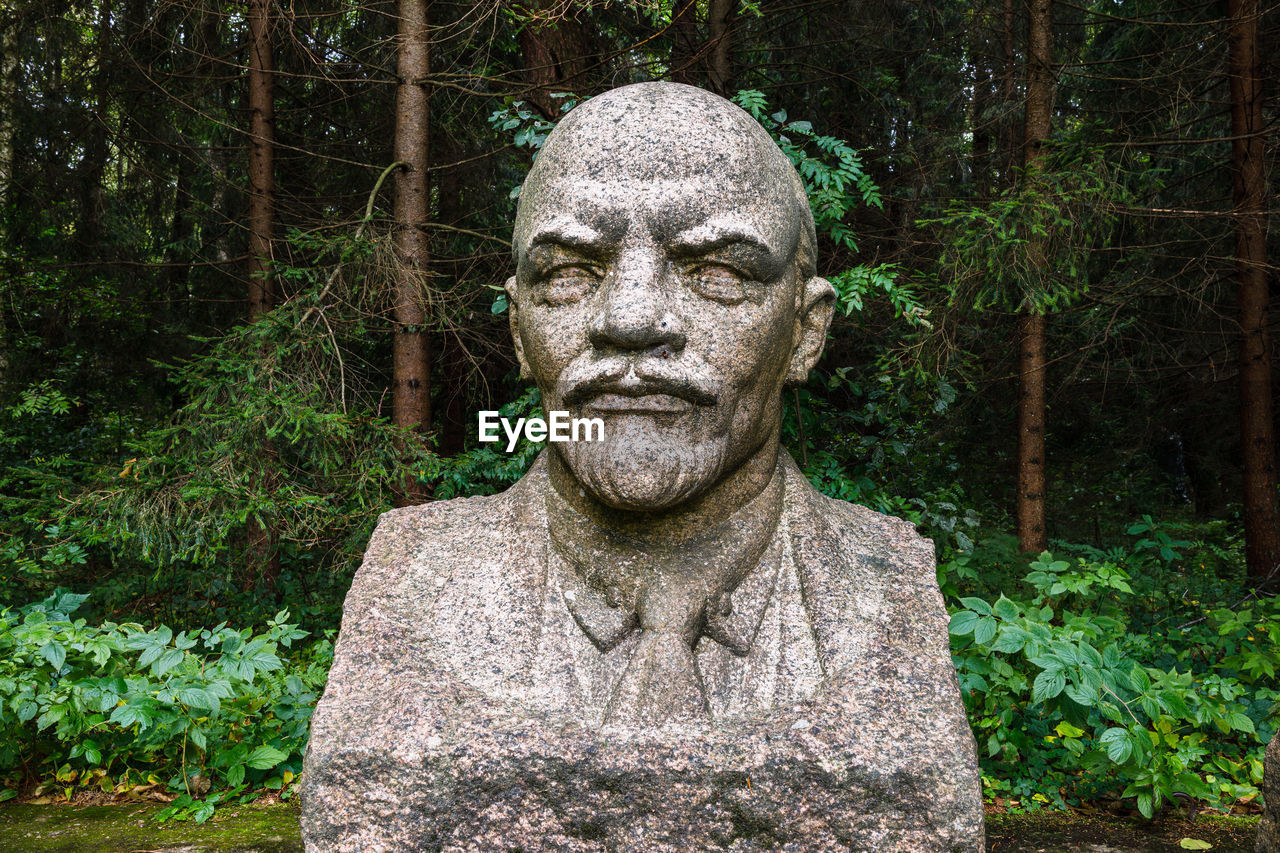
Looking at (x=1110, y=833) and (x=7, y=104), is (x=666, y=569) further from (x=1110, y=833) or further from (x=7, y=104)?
(x=7, y=104)

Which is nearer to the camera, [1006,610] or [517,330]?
[517,330]

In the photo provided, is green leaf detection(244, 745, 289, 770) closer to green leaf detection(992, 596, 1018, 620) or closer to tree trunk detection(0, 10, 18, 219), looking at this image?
green leaf detection(992, 596, 1018, 620)

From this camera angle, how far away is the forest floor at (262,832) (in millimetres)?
3037

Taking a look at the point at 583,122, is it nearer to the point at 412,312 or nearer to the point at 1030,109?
the point at 412,312

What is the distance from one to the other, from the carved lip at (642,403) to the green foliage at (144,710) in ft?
5.53

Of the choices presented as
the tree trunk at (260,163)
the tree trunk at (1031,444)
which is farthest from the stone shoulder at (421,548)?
the tree trunk at (1031,444)

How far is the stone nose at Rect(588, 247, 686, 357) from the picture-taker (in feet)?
7.30

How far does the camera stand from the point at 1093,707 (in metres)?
3.44

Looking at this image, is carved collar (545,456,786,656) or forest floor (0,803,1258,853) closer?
carved collar (545,456,786,656)

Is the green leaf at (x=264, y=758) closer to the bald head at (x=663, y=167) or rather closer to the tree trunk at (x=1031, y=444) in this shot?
the bald head at (x=663, y=167)

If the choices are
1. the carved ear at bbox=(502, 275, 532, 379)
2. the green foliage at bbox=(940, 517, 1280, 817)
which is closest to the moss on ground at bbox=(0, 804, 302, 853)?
the carved ear at bbox=(502, 275, 532, 379)

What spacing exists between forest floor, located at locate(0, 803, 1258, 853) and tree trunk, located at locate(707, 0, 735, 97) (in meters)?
3.69

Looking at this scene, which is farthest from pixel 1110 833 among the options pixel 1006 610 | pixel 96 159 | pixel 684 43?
pixel 96 159

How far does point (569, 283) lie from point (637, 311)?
0.25 meters
